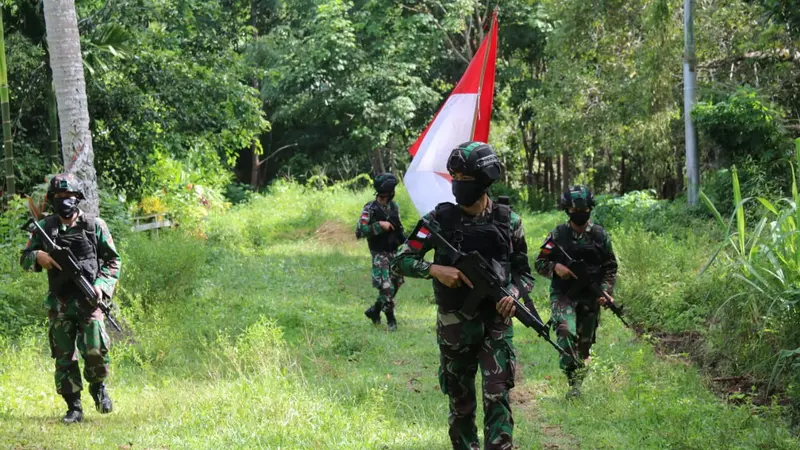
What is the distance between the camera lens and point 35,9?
12.8 metres

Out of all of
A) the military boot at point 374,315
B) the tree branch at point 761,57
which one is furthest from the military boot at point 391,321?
the tree branch at point 761,57

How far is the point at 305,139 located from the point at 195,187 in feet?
37.1

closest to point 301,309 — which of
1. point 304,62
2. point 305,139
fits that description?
point 304,62

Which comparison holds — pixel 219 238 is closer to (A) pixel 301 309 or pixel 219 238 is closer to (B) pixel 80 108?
(A) pixel 301 309

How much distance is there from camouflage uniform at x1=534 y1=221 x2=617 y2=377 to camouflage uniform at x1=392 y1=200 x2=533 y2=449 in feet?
6.26

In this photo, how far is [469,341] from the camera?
5102 millimetres

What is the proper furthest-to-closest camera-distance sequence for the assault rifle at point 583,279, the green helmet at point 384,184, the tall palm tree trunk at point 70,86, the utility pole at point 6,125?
the utility pole at point 6,125 → the green helmet at point 384,184 → the tall palm tree trunk at point 70,86 → the assault rifle at point 583,279

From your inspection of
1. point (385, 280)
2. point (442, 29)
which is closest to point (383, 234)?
point (385, 280)

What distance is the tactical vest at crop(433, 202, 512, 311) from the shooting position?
5066mm

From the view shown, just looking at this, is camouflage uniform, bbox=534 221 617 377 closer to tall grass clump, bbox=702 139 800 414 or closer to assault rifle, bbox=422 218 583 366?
tall grass clump, bbox=702 139 800 414

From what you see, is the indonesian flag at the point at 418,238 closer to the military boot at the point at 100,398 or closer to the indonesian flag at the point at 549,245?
the indonesian flag at the point at 549,245

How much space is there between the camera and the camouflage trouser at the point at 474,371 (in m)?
4.95

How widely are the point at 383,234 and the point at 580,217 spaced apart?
368 centimetres

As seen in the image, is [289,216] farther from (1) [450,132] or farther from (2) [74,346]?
(2) [74,346]
